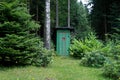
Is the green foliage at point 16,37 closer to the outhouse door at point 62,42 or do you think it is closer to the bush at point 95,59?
the bush at point 95,59

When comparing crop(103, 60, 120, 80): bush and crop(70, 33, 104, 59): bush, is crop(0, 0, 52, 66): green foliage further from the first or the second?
crop(70, 33, 104, 59): bush

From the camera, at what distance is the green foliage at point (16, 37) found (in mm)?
11398

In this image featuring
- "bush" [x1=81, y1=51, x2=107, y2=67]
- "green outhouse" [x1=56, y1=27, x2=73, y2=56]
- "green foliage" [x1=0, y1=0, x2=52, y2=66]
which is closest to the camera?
"green foliage" [x1=0, y1=0, x2=52, y2=66]

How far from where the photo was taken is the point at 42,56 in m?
12.9

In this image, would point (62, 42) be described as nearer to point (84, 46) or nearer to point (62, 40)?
point (62, 40)

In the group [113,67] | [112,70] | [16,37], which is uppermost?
[16,37]

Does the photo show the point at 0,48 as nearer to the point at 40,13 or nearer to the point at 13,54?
the point at 13,54

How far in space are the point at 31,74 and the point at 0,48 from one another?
1.85 m

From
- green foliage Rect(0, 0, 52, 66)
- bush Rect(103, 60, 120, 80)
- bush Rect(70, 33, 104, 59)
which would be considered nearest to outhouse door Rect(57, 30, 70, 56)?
bush Rect(70, 33, 104, 59)

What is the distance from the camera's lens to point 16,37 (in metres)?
11.5

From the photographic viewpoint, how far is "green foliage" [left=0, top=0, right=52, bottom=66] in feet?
37.4

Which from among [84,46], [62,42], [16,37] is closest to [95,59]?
[16,37]

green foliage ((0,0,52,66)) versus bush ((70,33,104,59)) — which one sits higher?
green foliage ((0,0,52,66))

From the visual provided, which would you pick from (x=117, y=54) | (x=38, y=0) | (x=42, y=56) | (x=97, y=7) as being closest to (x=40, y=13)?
(x=38, y=0)
